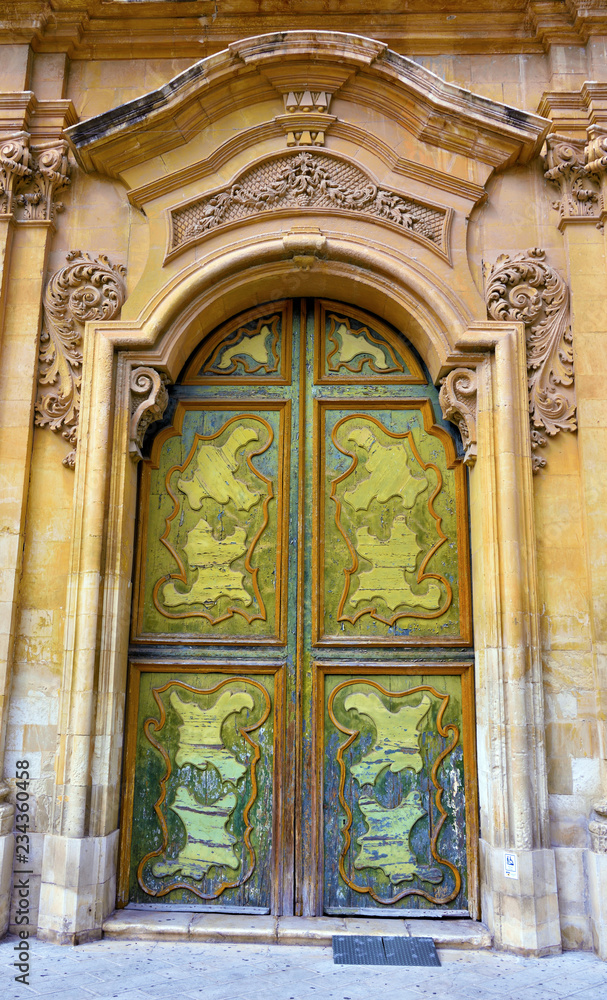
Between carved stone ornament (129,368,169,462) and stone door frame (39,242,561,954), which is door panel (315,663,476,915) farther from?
carved stone ornament (129,368,169,462)

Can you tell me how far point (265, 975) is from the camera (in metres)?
3.89

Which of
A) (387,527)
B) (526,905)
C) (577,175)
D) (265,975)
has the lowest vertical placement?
(265,975)

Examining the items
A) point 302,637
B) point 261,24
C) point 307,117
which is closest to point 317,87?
point 307,117

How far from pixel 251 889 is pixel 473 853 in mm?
1289

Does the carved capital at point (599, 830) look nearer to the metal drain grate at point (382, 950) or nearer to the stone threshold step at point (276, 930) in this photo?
the stone threshold step at point (276, 930)

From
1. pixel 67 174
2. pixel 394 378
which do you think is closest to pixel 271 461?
pixel 394 378

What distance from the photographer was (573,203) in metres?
5.04

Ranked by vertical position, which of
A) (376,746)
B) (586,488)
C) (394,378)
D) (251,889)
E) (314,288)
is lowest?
(251,889)

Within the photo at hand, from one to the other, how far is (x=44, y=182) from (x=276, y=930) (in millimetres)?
4654

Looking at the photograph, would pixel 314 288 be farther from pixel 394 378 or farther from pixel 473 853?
pixel 473 853

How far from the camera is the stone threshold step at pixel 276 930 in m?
4.32

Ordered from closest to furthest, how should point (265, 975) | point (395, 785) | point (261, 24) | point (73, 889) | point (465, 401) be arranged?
point (265, 975) < point (73, 889) < point (395, 785) < point (465, 401) < point (261, 24)

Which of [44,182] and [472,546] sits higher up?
[44,182]

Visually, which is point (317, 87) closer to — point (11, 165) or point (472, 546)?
point (11, 165)
